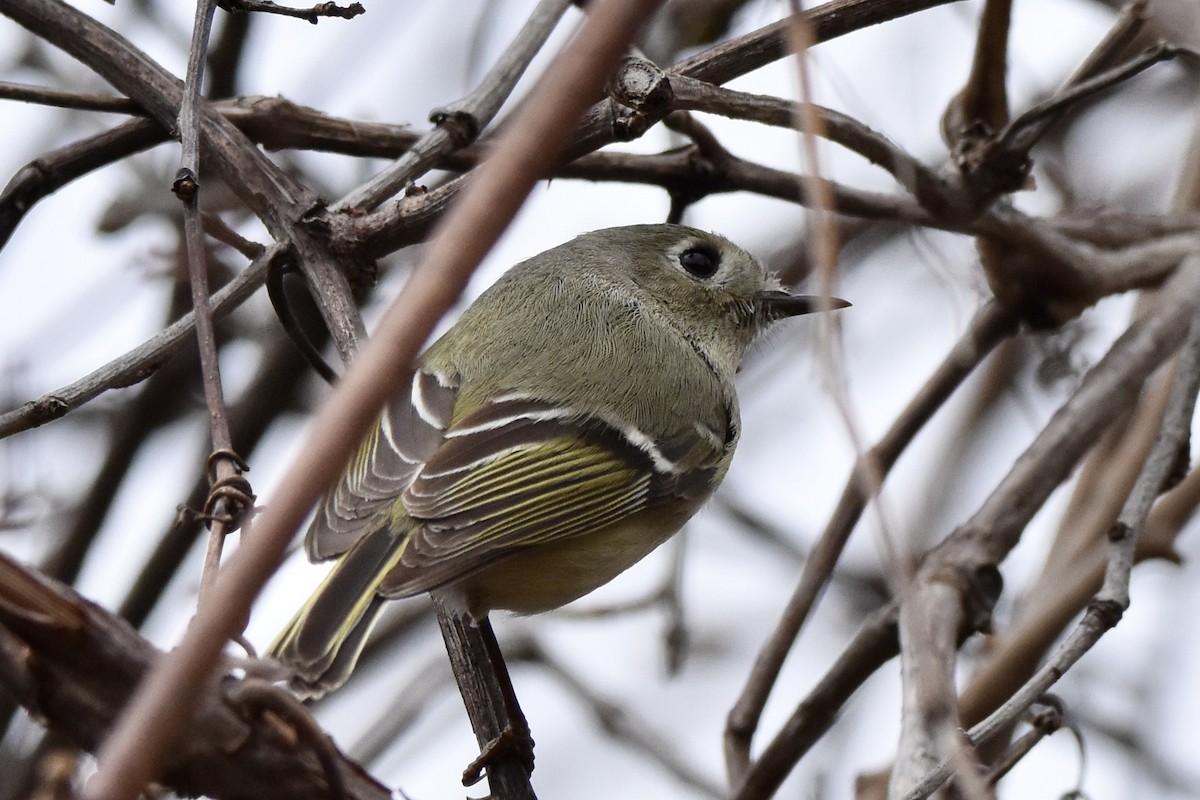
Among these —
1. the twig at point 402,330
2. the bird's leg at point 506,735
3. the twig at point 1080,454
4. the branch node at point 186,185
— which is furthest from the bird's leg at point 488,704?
the twig at point 402,330

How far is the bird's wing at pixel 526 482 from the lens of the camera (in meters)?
1.79

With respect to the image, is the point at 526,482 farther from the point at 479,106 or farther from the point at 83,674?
the point at 83,674

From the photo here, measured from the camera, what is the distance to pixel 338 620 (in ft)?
4.99

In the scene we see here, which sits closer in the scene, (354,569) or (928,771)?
(928,771)

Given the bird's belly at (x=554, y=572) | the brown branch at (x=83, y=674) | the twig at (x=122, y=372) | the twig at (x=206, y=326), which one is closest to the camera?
the brown branch at (x=83, y=674)

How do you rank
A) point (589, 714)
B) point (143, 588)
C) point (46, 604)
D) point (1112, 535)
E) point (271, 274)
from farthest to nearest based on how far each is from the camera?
point (589, 714) → point (143, 588) → point (271, 274) → point (1112, 535) → point (46, 604)

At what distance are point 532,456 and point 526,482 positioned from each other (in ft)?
0.17

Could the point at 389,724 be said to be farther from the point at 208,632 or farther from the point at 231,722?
the point at 208,632

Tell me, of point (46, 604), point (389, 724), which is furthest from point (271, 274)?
point (46, 604)

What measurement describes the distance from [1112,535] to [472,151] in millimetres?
1145

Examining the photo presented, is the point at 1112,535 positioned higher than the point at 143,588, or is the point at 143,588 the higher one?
the point at 143,588

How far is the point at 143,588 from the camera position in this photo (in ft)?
8.16

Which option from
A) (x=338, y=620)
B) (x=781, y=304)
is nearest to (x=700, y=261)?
(x=781, y=304)

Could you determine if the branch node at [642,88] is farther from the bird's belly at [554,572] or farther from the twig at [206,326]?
the bird's belly at [554,572]
